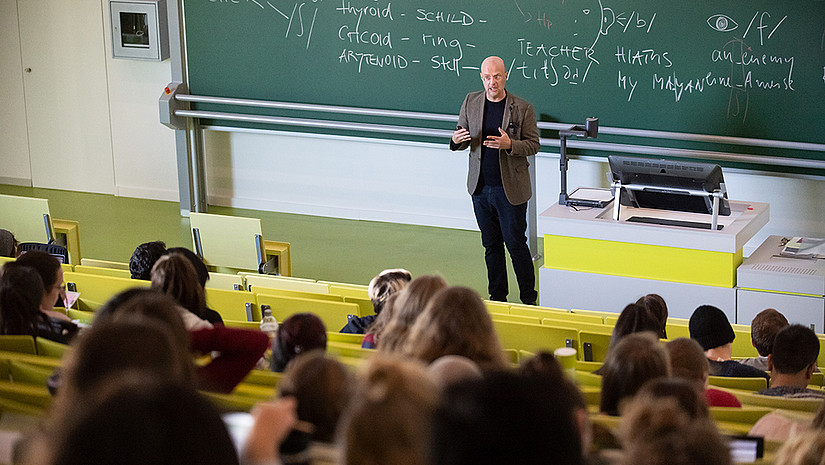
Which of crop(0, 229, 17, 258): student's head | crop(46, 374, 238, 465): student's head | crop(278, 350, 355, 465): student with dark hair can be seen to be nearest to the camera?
crop(46, 374, 238, 465): student's head

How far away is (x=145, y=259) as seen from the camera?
5211mm

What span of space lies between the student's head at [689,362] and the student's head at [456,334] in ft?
2.49

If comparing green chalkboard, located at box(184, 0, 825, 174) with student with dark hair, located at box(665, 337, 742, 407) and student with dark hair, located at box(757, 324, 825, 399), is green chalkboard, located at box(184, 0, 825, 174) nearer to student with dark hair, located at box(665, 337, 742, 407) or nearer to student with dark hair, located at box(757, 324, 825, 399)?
student with dark hair, located at box(757, 324, 825, 399)

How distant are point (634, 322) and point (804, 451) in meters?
1.72

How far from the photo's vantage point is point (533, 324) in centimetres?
476

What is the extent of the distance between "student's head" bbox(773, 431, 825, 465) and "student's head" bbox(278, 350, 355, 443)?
1.04m

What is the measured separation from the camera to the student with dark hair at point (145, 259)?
17.1ft

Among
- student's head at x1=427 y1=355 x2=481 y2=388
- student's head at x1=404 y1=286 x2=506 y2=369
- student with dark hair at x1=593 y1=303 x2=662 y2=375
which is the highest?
student's head at x1=427 y1=355 x2=481 y2=388

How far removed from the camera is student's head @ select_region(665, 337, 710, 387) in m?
3.39

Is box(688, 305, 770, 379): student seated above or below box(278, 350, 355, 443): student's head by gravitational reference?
Answer: below

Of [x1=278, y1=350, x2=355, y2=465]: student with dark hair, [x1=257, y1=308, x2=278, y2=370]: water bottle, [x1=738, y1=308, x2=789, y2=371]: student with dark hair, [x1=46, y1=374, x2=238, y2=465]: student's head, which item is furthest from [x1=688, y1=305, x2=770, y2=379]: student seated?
[x1=46, y1=374, x2=238, y2=465]: student's head

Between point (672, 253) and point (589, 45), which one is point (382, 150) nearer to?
point (589, 45)

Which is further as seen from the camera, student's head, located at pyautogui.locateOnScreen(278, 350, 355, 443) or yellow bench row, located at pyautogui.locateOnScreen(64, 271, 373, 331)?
yellow bench row, located at pyautogui.locateOnScreen(64, 271, 373, 331)

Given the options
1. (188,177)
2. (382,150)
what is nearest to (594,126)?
(382,150)
